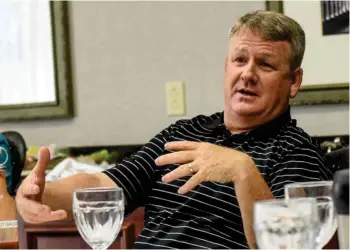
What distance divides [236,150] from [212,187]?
0.16 meters

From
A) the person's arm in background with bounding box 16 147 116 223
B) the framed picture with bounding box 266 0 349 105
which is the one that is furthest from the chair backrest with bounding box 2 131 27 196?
the framed picture with bounding box 266 0 349 105

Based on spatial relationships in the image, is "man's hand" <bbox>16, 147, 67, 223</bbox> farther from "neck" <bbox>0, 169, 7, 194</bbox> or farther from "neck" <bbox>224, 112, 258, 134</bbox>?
"neck" <bbox>224, 112, 258, 134</bbox>

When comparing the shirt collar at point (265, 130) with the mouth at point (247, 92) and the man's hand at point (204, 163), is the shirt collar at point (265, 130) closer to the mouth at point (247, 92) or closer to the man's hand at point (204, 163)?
the mouth at point (247, 92)

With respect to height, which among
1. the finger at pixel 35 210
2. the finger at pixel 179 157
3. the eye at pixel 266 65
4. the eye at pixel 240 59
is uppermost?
the eye at pixel 240 59

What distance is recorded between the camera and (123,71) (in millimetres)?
2359

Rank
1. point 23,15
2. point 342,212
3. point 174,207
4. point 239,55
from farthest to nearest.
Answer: point 23,15 < point 239,55 < point 174,207 < point 342,212

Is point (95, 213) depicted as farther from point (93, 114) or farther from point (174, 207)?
point (93, 114)

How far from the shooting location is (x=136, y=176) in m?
1.67

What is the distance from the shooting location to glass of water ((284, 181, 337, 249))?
35.3 inches

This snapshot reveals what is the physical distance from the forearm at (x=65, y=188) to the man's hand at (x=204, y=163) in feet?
1.40

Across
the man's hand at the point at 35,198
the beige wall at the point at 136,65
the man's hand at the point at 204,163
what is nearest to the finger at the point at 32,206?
the man's hand at the point at 35,198

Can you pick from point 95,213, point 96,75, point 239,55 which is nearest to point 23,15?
point 96,75

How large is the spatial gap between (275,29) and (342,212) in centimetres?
89

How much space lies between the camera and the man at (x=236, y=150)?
1.46 metres
